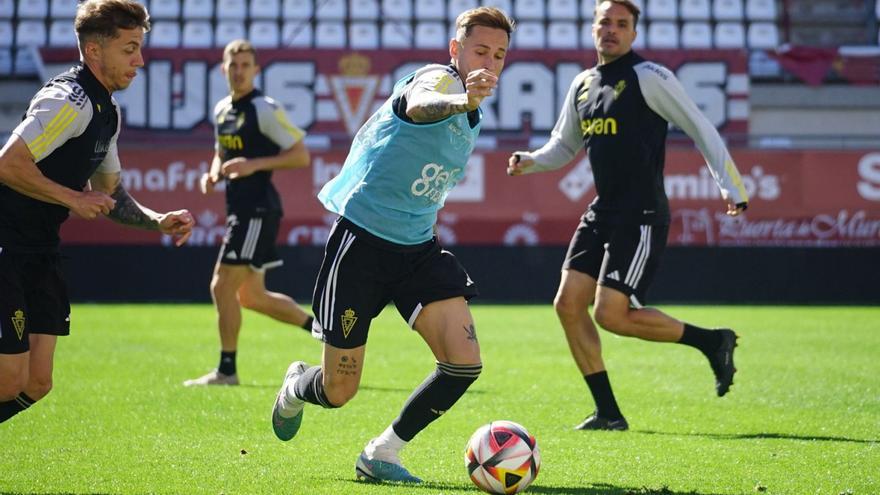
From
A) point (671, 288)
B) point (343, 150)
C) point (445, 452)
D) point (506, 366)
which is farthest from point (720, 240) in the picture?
point (445, 452)

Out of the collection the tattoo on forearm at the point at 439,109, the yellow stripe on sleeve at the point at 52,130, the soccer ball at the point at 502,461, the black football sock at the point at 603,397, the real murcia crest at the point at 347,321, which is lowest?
the black football sock at the point at 603,397

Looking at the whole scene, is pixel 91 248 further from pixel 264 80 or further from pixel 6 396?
pixel 6 396

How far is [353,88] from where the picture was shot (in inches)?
989

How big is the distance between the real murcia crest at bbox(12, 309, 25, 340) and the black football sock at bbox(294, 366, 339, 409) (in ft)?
4.48

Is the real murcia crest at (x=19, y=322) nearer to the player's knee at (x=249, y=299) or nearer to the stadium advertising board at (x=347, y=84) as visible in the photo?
the player's knee at (x=249, y=299)

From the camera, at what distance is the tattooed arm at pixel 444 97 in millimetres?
4969

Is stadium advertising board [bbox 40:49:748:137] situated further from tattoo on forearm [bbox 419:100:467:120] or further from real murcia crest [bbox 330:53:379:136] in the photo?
tattoo on forearm [bbox 419:100:467:120]

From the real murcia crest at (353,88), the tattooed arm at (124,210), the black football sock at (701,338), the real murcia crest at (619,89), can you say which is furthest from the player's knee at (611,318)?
the real murcia crest at (353,88)

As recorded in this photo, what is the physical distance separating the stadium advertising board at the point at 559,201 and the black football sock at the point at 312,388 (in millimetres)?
14269

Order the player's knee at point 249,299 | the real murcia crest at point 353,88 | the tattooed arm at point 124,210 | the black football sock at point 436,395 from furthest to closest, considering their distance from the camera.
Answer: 1. the real murcia crest at point 353,88
2. the player's knee at point 249,299
3. the tattooed arm at point 124,210
4. the black football sock at point 436,395

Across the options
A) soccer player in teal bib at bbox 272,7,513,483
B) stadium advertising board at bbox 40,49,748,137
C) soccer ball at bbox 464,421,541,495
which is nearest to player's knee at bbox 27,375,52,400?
soccer player in teal bib at bbox 272,7,513,483

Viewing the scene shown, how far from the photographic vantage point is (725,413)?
8414mm

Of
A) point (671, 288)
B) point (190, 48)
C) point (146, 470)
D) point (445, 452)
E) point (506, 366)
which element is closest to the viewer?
point (146, 470)

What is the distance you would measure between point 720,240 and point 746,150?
176 centimetres
